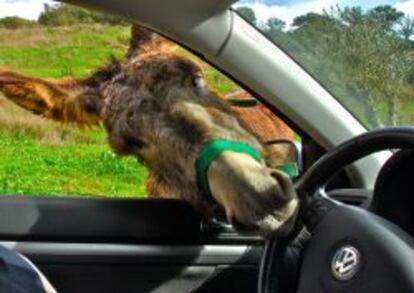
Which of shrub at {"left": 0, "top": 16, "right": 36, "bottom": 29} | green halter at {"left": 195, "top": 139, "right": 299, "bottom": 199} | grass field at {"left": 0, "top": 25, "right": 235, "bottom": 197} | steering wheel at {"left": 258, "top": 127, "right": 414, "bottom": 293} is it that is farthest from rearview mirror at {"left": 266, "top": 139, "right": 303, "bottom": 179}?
shrub at {"left": 0, "top": 16, "right": 36, "bottom": 29}

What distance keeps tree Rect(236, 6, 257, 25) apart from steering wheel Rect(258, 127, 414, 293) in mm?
839

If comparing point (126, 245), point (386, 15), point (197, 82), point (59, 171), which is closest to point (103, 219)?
point (126, 245)

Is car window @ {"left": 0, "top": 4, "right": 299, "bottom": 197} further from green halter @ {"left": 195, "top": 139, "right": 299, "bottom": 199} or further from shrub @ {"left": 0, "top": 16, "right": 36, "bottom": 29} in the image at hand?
green halter @ {"left": 195, "top": 139, "right": 299, "bottom": 199}

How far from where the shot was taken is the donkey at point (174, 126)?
2027mm

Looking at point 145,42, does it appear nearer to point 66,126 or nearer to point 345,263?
point 66,126

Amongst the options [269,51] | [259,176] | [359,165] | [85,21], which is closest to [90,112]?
[85,21]

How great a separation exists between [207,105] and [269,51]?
1.53 ft

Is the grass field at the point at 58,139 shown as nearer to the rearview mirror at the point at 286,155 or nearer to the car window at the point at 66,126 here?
the car window at the point at 66,126

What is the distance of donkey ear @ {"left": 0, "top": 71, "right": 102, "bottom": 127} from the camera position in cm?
314

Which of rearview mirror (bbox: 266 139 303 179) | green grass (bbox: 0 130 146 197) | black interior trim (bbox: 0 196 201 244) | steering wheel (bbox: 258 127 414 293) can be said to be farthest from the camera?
green grass (bbox: 0 130 146 197)

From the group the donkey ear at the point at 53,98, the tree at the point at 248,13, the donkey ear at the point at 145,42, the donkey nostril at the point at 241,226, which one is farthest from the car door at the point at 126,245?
the donkey nostril at the point at 241,226

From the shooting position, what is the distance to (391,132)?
6.63 feet

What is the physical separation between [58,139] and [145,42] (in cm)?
41

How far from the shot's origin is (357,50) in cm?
302
